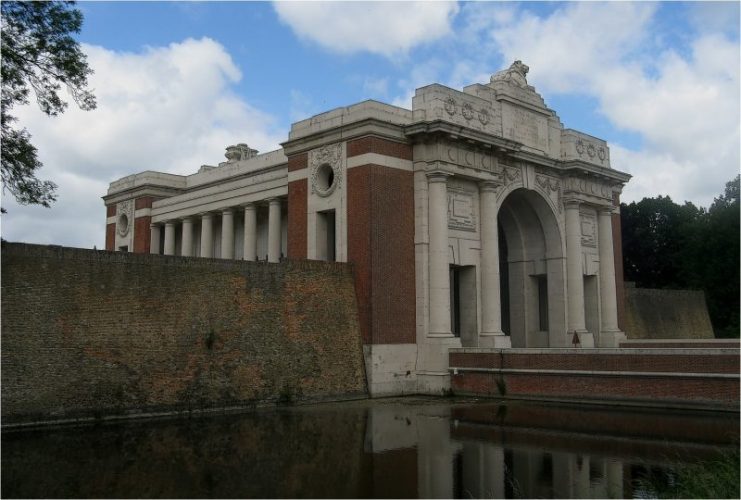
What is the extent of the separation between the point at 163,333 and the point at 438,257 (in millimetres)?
11240

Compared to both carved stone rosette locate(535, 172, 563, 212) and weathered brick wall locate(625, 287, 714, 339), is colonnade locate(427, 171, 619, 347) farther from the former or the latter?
weathered brick wall locate(625, 287, 714, 339)

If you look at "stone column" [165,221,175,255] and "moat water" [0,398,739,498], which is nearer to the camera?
"moat water" [0,398,739,498]

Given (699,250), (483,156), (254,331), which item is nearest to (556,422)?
(254,331)

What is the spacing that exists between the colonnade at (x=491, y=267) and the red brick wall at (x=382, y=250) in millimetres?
902

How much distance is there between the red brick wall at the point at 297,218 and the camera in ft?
95.4

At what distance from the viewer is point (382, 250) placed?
2605 centimetres

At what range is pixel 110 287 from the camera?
62.4 feet

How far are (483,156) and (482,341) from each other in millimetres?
7658

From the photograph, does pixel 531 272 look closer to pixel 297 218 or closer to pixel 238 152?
pixel 297 218

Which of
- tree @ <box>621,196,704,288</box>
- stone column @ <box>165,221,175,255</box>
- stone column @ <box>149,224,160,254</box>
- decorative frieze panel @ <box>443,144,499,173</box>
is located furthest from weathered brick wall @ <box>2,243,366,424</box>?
tree @ <box>621,196,704,288</box>

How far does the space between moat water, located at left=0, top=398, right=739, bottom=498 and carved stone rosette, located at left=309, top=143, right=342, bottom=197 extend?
10480 millimetres

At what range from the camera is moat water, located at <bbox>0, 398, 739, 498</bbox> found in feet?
35.0

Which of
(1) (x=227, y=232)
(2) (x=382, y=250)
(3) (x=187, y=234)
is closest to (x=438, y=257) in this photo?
(2) (x=382, y=250)

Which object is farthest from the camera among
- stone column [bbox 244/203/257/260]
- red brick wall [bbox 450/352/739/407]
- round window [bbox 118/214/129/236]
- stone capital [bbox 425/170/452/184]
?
round window [bbox 118/214/129/236]
